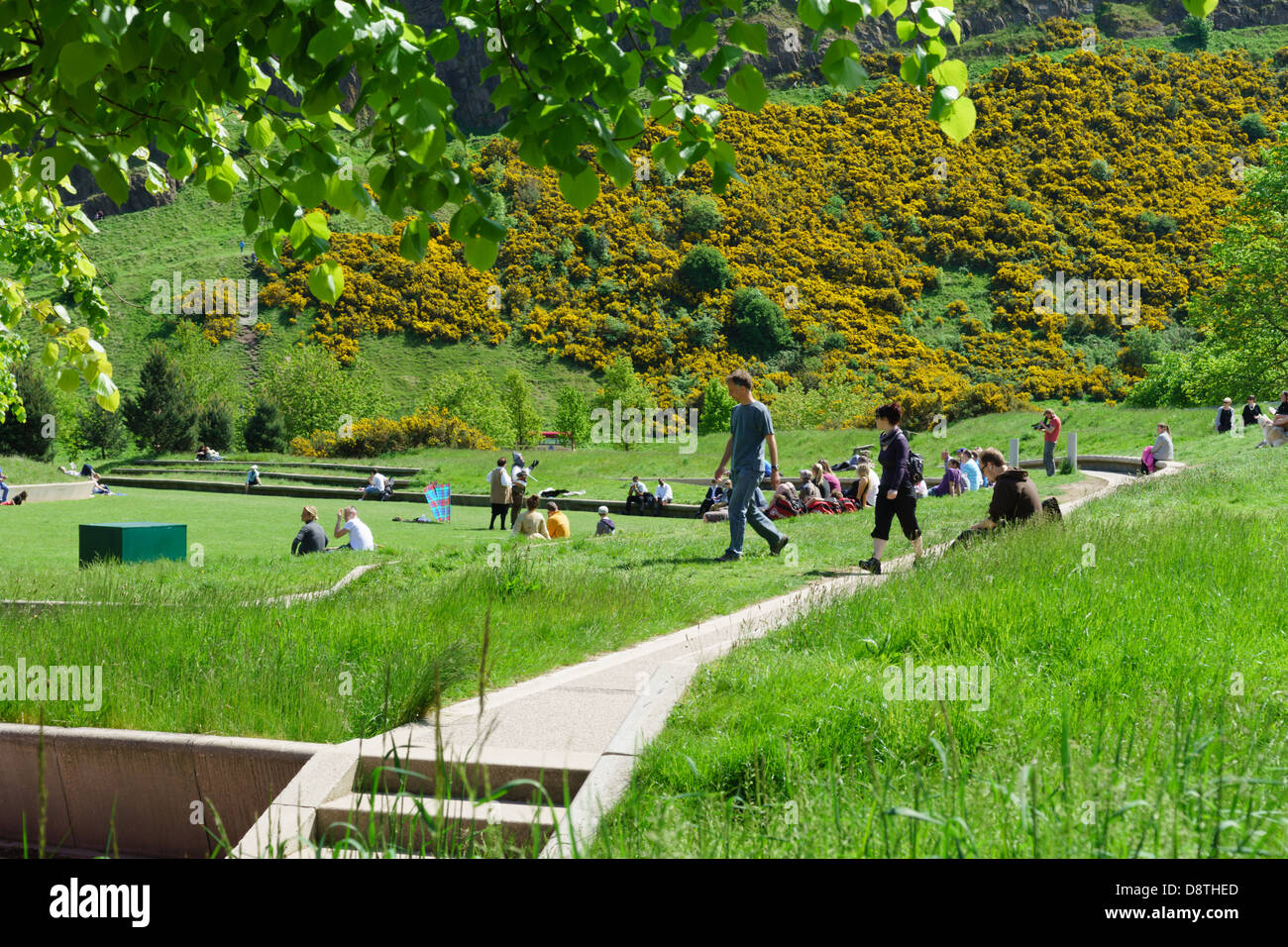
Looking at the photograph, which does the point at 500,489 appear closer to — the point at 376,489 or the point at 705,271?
the point at 376,489

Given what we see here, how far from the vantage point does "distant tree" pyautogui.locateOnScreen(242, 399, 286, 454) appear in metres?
53.3

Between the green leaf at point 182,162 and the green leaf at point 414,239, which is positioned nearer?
the green leaf at point 414,239

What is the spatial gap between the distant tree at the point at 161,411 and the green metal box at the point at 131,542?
4495 centimetres

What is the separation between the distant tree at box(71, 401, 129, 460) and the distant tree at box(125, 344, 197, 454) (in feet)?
2.65

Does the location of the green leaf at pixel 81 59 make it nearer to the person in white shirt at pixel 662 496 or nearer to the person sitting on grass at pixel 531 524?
the person sitting on grass at pixel 531 524

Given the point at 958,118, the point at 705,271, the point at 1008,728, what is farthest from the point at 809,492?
the point at 705,271

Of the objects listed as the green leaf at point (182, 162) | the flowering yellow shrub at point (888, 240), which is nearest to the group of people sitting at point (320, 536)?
the green leaf at point (182, 162)

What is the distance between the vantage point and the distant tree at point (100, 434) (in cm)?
5297

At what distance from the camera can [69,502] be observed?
2727 cm

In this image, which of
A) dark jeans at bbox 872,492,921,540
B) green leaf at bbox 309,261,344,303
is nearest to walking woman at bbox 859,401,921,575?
dark jeans at bbox 872,492,921,540

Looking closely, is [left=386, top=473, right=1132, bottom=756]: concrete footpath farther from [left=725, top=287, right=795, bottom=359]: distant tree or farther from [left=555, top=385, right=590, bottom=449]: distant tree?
[left=725, top=287, right=795, bottom=359]: distant tree

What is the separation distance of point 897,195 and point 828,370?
84.5 ft
